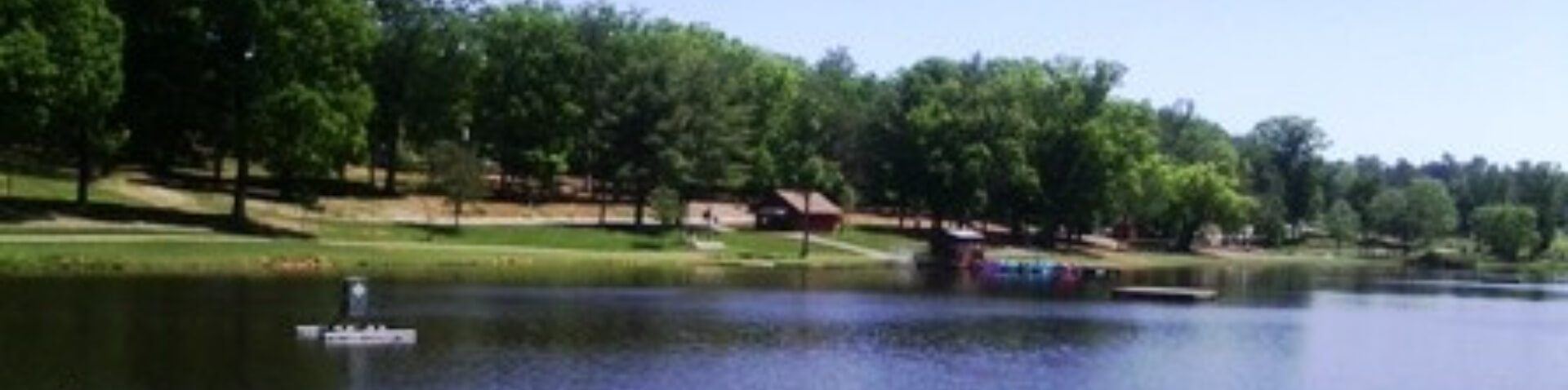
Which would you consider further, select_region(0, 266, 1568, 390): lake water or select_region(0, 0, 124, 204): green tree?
select_region(0, 0, 124, 204): green tree

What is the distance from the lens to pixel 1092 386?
46531 millimetres

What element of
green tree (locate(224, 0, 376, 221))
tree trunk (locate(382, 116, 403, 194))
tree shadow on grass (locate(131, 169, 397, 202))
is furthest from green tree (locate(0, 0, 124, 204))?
tree trunk (locate(382, 116, 403, 194))

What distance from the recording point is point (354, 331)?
48469 millimetres

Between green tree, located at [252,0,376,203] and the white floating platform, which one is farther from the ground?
green tree, located at [252,0,376,203]

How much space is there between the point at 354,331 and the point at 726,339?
1095 centimetres

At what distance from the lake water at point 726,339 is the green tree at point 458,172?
548 inches

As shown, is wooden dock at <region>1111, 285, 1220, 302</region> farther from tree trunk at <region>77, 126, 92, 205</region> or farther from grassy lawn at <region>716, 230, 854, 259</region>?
tree trunk at <region>77, 126, 92, 205</region>

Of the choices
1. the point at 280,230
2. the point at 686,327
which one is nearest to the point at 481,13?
the point at 280,230

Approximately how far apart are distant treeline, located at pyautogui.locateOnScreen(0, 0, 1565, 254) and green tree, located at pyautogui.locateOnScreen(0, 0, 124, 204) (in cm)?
10

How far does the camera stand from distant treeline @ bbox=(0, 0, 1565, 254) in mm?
88375

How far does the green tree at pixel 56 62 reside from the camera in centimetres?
7744

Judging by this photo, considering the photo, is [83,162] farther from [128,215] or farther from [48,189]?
[48,189]

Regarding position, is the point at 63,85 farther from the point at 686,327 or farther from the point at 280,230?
the point at 686,327

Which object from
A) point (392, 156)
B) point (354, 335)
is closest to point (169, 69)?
point (392, 156)
